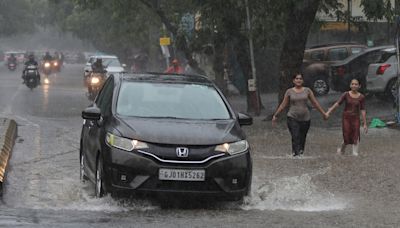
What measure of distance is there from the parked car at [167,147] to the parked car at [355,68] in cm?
1606

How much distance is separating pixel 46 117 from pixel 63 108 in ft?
10.7

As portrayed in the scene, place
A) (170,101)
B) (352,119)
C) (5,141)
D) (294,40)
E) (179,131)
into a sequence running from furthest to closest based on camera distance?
(294,40) < (5,141) < (352,119) < (170,101) < (179,131)

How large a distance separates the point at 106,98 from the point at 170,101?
0.95 m

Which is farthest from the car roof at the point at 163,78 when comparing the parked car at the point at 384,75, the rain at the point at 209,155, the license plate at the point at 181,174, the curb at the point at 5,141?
the parked car at the point at 384,75

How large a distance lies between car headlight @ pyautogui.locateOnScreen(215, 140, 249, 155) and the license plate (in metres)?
0.35

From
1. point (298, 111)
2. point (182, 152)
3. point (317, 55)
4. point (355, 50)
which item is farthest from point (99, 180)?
point (355, 50)

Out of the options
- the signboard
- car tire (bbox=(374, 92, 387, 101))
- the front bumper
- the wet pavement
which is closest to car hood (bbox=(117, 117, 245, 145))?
the front bumper

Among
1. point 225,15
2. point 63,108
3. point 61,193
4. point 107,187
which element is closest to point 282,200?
point 107,187

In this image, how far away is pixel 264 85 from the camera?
33500 mm

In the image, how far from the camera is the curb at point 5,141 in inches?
442

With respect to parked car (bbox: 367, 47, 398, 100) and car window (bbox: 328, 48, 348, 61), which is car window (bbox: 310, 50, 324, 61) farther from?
parked car (bbox: 367, 47, 398, 100)

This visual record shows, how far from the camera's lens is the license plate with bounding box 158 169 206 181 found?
8.45 m

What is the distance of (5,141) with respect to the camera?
14.0 m

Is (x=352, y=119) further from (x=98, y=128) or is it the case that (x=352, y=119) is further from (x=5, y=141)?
(x=5, y=141)
